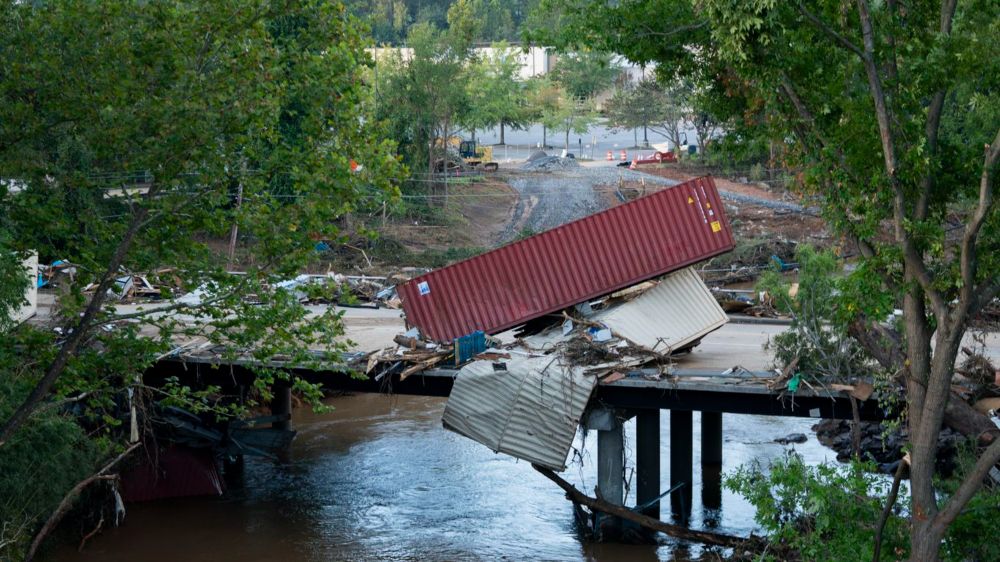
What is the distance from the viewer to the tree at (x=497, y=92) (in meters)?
62.2

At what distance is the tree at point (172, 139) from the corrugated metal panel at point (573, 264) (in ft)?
28.1

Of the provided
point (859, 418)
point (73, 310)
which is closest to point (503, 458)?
point (859, 418)

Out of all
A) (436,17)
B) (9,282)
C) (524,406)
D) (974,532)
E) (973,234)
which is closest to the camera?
(973,234)

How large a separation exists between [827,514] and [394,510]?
35.1 ft

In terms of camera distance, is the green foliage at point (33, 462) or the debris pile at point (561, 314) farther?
the debris pile at point (561, 314)

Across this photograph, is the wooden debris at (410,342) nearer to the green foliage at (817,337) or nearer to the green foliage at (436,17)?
the green foliage at (817,337)

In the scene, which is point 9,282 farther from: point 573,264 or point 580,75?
point 580,75

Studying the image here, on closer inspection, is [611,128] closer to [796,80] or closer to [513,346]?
[513,346]

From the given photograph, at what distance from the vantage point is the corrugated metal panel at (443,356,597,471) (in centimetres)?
1945

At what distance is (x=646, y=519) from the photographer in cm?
2014

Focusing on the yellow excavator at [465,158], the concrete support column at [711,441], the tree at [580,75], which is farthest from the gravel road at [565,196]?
the concrete support column at [711,441]

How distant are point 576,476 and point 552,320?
419 cm

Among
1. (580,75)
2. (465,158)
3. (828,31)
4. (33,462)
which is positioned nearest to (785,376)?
(828,31)

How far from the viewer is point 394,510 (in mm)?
22734
